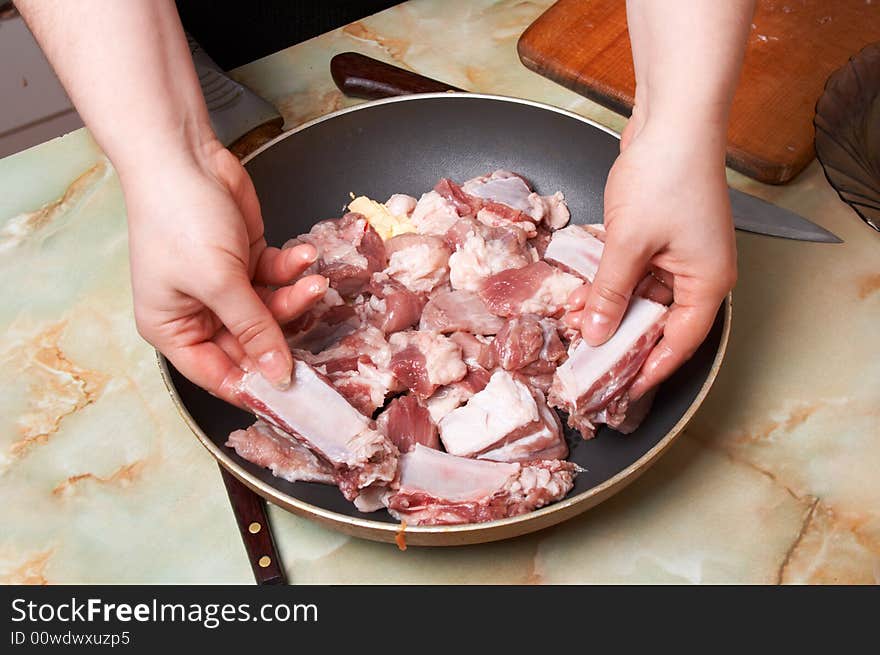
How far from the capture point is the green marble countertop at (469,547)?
1278 mm

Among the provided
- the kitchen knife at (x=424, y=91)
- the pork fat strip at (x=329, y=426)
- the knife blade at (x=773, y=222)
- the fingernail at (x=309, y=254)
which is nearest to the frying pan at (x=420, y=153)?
the kitchen knife at (x=424, y=91)

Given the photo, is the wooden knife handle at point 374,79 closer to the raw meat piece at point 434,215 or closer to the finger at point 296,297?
the raw meat piece at point 434,215

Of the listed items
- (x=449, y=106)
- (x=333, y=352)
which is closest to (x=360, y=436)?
(x=333, y=352)

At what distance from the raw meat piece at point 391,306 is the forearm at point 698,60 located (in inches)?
20.4

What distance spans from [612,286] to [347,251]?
506 millimetres

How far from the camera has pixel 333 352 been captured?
4.48 feet

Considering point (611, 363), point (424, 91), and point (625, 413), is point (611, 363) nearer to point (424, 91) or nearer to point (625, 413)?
point (625, 413)

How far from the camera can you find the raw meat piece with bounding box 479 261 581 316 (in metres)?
1.39

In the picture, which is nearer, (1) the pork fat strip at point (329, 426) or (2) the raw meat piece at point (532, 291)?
(1) the pork fat strip at point (329, 426)

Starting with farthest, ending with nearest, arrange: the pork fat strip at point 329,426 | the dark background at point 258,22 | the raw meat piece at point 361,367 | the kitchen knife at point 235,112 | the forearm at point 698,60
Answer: the dark background at point 258,22
the kitchen knife at point 235,112
the raw meat piece at point 361,367
the pork fat strip at point 329,426
the forearm at point 698,60

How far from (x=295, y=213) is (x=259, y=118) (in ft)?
0.94

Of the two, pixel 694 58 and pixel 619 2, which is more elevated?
pixel 694 58

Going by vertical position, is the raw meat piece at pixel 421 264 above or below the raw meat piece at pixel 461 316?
above

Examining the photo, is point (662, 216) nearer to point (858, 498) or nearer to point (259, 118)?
point (858, 498)
